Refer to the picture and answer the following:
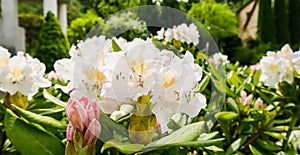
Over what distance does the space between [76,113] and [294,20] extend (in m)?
14.0

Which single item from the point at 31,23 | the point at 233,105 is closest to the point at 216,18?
the point at 31,23

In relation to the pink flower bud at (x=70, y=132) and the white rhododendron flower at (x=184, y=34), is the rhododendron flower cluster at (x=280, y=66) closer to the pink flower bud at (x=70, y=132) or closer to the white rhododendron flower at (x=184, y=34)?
the white rhododendron flower at (x=184, y=34)

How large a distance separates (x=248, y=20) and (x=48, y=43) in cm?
1247

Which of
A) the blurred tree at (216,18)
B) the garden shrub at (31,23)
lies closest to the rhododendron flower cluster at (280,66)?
the blurred tree at (216,18)

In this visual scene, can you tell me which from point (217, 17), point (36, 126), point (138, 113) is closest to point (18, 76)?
point (36, 126)

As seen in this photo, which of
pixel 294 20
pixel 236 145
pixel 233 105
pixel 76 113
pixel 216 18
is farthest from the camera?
pixel 216 18

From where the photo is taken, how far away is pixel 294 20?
13.6 meters

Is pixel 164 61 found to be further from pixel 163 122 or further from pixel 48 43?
pixel 48 43

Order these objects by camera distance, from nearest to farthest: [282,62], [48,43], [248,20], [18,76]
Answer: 1. [18,76]
2. [282,62]
3. [48,43]
4. [248,20]

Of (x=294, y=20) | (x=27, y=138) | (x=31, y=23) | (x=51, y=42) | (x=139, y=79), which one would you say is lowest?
(x=31, y=23)

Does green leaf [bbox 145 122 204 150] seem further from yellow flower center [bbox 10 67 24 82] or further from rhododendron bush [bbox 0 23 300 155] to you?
yellow flower center [bbox 10 67 24 82]

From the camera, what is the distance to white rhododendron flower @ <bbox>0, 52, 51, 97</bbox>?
88 centimetres

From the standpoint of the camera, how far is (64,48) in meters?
6.51

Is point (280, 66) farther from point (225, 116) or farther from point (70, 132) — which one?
point (70, 132)
